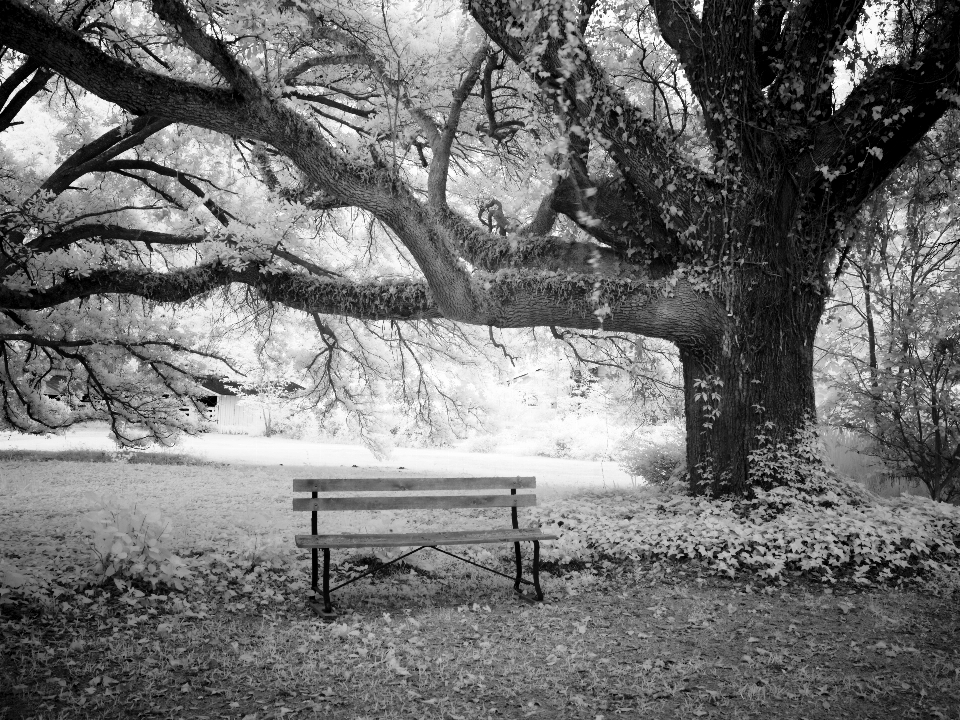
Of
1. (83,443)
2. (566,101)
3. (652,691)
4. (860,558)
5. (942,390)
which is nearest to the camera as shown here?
(652,691)

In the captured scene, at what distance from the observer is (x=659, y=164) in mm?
7605

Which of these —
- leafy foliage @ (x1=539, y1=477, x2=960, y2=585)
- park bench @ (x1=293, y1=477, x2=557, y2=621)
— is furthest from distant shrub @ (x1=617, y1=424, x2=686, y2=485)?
park bench @ (x1=293, y1=477, x2=557, y2=621)

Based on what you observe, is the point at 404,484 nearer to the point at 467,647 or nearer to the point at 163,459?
the point at 467,647

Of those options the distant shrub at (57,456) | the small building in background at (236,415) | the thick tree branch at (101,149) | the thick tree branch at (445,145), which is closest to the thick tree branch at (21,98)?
the thick tree branch at (101,149)

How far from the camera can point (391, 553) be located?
6664mm

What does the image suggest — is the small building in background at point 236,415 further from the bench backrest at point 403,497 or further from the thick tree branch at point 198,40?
the bench backrest at point 403,497

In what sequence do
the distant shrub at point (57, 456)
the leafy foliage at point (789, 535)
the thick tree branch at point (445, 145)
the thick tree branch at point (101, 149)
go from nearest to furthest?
the leafy foliage at point (789, 535) → the thick tree branch at point (445, 145) → the thick tree branch at point (101, 149) → the distant shrub at point (57, 456)

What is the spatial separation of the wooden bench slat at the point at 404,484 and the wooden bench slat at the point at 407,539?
1.13 feet

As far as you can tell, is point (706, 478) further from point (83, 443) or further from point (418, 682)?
point (83, 443)

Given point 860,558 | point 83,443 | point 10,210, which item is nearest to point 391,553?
point 860,558

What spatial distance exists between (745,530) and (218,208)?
8280 mm

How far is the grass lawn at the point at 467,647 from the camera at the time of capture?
Answer: 3.61m

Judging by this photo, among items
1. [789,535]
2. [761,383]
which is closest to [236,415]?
[761,383]

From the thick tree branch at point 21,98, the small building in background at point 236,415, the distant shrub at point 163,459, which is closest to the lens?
the thick tree branch at point 21,98
